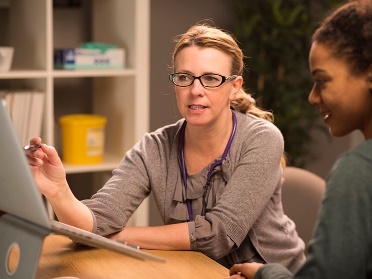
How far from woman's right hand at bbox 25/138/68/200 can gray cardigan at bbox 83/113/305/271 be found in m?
0.12

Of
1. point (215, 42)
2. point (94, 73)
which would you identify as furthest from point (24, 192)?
point (94, 73)

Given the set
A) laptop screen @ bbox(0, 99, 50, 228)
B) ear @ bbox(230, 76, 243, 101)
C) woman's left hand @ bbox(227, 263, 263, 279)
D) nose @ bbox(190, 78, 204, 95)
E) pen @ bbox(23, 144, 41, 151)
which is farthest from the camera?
ear @ bbox(230, 76, 243, 101)

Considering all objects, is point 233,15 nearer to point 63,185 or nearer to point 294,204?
point 294,204

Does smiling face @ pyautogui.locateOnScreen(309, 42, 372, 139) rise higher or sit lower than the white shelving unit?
higher

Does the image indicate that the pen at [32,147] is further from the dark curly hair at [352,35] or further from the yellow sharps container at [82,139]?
the yellow sharps container at [82,139]

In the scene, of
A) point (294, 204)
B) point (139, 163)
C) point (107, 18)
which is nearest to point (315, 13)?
point (107, 18)

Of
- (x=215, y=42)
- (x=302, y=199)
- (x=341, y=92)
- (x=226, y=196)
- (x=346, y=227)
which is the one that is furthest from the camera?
(x=302, y=199)

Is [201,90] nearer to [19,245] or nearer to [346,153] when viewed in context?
[19,245]

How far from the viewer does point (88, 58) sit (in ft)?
10.6

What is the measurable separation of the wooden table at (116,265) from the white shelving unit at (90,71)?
137 centimetres

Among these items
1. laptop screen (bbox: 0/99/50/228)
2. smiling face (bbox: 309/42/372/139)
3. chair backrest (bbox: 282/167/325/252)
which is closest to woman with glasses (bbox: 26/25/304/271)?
chair backrest (bbox: 282/167/325/252)

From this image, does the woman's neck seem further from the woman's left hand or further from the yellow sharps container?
the yellow sharps container

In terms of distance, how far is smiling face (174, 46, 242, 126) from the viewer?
2076 mm

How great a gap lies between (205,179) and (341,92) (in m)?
0.88
